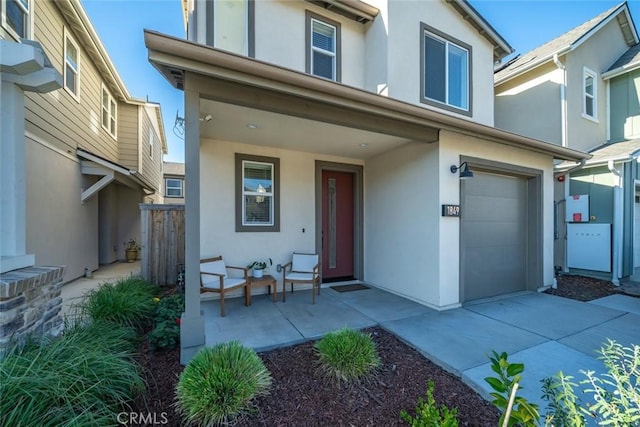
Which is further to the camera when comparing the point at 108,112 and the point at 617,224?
the point at 108,112

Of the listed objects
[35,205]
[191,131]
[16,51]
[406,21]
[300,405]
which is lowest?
[300,405]

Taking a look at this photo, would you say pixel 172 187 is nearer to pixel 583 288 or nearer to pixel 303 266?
pixel 303 266

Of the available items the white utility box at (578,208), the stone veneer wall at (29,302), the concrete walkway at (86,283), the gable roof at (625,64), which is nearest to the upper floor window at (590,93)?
the gable roof at (625,64)

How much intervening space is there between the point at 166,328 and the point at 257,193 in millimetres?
2781

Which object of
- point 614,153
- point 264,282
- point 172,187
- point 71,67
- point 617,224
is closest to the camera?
point 264,282

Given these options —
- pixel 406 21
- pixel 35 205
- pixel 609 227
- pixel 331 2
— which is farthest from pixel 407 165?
pixel 35 205

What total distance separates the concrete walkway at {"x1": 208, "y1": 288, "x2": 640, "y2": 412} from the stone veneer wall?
60.6 inches

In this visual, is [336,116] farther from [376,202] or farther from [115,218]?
[115,218]

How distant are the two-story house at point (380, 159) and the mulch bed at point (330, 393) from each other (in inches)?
79.0

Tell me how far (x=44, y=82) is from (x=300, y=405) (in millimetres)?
3704

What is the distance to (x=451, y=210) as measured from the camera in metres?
4.50

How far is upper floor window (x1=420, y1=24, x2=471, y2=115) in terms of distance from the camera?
5.72 metres

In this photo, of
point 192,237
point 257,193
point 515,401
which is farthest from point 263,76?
point 515,401

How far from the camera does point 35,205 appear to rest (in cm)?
501
